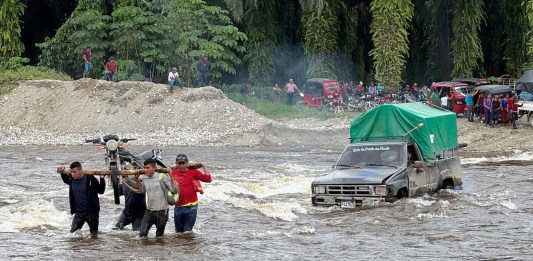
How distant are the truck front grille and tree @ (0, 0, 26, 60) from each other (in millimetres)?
33827

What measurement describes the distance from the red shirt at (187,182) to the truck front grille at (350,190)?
14.8 feet

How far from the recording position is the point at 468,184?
1019 inches

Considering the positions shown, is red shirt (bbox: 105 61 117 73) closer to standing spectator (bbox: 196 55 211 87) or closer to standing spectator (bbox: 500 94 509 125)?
standing spectator (bbox: 196 55 211 87)

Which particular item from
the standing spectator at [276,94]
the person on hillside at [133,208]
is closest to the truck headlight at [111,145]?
the person on hillside at [133,208]

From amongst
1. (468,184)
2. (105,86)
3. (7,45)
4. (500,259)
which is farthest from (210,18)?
(500,259)

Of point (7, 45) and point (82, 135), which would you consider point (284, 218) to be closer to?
point (82, 135)

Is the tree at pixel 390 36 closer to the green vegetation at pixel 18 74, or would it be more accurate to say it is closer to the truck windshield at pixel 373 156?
the green vegetation at pixel 18 74

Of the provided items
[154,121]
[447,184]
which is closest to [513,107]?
[154,121]

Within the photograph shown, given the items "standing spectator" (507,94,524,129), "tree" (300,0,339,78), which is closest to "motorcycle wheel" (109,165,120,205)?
"standing spectator" (507,94,524,129)

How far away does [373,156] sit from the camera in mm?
21031

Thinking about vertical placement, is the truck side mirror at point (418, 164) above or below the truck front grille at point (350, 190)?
above

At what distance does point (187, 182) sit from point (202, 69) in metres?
30.1

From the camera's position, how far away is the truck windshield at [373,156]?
20.8 m

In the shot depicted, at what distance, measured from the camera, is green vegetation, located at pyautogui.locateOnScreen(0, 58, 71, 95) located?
46.2 m
